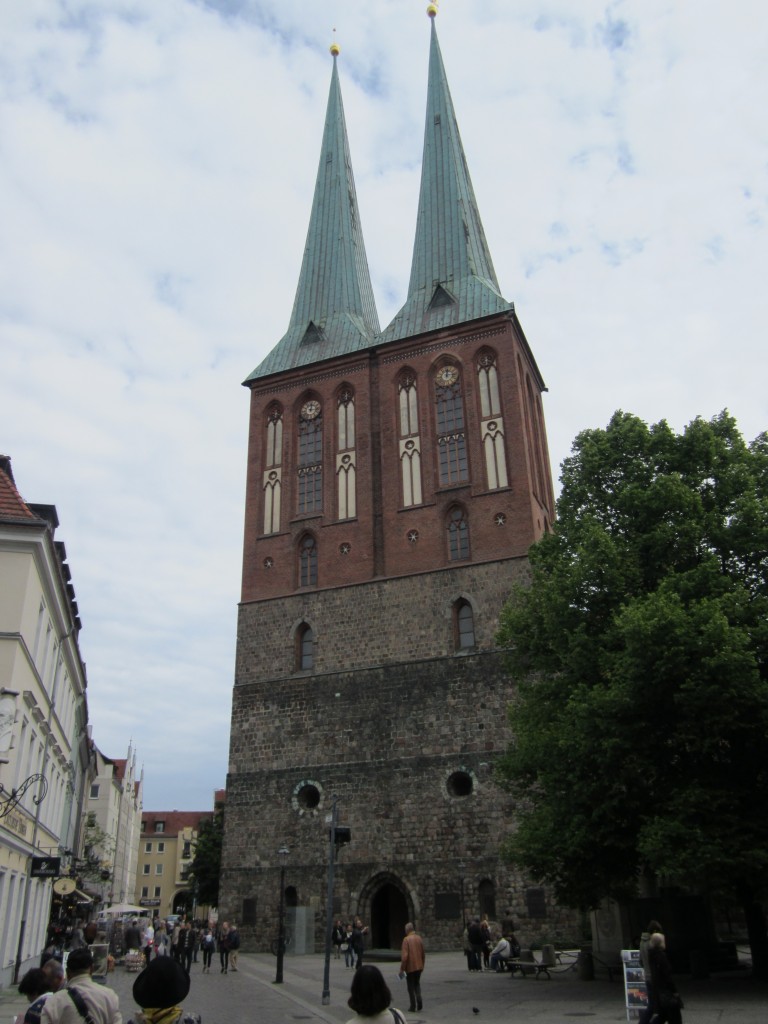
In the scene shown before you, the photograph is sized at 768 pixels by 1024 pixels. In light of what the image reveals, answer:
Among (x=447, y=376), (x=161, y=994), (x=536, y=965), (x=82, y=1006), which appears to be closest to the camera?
(x=161, y=994)

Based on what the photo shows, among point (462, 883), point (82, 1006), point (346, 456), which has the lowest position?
point (82, 1006)

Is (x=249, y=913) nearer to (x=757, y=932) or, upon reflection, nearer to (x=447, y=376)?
(x=757, y=932)

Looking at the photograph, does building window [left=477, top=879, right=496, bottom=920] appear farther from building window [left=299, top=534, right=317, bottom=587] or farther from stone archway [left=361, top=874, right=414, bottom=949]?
building window [left=299, top=534, right=317, bottom=587]

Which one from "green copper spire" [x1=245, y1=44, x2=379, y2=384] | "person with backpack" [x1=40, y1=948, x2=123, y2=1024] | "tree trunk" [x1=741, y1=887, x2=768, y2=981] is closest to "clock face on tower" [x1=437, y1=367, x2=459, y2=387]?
"green copper spire" [x1=245, y1=44, x2=379, y2=384]

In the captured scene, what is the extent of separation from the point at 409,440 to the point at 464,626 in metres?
8.09

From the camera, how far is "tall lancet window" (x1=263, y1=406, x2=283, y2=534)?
35406 mm

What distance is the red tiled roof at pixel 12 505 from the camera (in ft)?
56.5

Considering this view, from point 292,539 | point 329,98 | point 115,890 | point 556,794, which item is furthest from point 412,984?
point 115,890

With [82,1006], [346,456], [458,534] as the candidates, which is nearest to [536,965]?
[82,1006]

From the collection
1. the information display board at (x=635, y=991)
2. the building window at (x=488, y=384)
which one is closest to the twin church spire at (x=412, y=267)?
the building window at (x=488, y=384)

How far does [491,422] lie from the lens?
33.1 meters

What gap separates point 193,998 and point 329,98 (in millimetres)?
44971

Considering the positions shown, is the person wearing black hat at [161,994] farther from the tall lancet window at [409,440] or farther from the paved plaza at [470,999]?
the tall lancet window at [409,440]

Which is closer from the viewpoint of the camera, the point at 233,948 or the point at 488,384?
the point at 233,948
